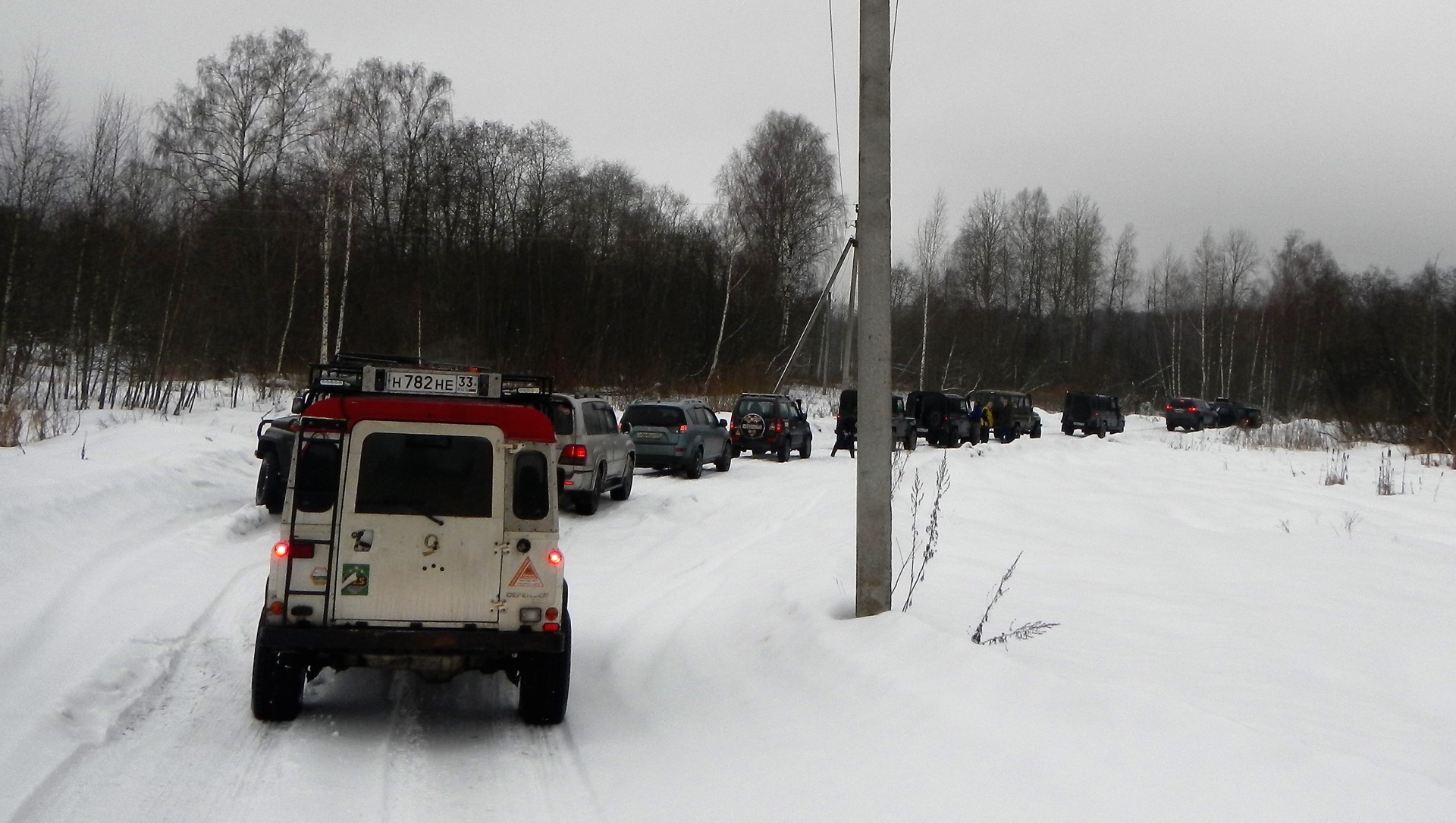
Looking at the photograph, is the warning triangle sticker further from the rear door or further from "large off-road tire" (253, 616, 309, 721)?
"large off-road tire" (253, 616, 309, 721)

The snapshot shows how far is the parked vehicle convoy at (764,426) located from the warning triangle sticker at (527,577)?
2210cm

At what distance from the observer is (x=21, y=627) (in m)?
7.35

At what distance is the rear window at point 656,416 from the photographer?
2231 cm

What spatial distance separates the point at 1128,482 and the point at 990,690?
17.0 m

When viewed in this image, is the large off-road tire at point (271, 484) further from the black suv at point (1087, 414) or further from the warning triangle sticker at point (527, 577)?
the black suv at point (1087, 414)

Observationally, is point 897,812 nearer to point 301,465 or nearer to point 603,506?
point 301,465

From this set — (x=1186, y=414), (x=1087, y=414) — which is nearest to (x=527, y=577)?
(x=1087, y=414)

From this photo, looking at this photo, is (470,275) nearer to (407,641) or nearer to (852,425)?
(852,425)

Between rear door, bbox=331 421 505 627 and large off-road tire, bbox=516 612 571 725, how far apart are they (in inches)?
17.9

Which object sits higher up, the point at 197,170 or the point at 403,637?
the point at 197,170

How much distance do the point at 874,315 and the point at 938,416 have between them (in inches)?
1162

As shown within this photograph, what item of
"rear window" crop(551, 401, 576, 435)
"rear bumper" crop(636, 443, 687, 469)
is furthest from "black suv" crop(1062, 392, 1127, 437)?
"rear window" crop(551, 401, 576, 435)

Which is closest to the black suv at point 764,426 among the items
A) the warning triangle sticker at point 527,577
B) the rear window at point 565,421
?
the rear window at point 565,421

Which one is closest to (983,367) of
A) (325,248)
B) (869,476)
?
(325,248)
